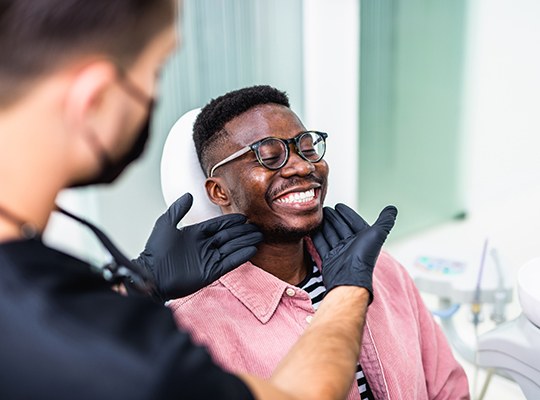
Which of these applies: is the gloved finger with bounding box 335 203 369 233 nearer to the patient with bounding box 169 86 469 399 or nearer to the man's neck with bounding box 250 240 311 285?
the patient with bounding box 169 86 469 399

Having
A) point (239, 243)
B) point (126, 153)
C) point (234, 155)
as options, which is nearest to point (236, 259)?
point (239, 243)

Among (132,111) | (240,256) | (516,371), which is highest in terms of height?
(132,111)

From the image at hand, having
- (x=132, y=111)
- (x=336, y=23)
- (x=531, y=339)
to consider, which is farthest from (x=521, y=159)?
(x=132, y=111)

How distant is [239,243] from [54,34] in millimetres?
746

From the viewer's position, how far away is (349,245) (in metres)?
1.19

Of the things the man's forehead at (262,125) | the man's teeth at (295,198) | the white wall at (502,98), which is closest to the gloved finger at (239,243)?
the man's teeth at (295,198)

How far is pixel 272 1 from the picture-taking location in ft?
7.39

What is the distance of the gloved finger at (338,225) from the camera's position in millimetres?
1298

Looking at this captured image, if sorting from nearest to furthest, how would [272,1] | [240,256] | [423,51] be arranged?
[240,256]
[272,1]
[423,51]

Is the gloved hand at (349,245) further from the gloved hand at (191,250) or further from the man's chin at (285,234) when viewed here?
the gloved hand at (191,250)

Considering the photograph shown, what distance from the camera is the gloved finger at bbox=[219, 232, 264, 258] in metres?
1.20

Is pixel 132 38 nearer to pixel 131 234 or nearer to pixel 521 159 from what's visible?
pixel 131 234

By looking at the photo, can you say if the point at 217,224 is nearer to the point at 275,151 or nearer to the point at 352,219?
the point at 275,151

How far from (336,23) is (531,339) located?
1.64 metres
